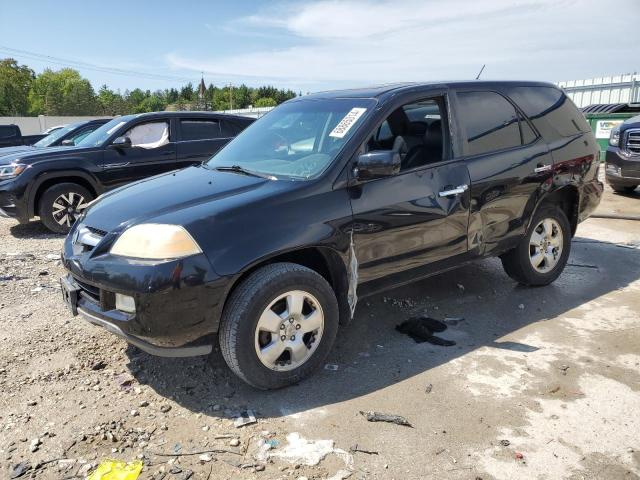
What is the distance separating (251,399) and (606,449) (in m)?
1.96

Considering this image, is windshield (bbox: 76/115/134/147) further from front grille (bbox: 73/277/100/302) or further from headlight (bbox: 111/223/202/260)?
headlight (bbox: 111/223/202/260)

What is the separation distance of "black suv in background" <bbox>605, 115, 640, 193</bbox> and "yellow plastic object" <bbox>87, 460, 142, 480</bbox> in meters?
9.43

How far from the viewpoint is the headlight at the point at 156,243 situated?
282 cm

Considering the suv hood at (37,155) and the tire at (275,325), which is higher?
the suv hood at (37,155)

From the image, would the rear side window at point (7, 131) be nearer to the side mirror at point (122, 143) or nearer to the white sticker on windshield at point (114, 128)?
the white sticker on windshield at point (114, 128)

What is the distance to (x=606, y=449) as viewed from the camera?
267 cm

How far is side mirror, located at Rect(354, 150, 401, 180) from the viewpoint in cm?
328

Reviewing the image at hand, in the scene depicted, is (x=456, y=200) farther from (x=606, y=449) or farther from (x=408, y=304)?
(x=606, y=449)

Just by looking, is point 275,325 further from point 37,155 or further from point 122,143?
point 37,155

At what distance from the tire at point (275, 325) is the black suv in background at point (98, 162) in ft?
17.4

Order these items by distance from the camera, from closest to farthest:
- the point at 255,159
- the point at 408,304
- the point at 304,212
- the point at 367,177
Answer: the point at 304,212
the point at 367,177
the point at 255,159
the point at 408,304

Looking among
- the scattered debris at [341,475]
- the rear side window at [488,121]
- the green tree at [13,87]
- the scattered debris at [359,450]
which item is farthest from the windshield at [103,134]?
the green tree at [13,87]

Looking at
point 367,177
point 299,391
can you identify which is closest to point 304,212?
point 367,177

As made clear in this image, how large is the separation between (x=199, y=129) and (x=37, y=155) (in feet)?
7.86
